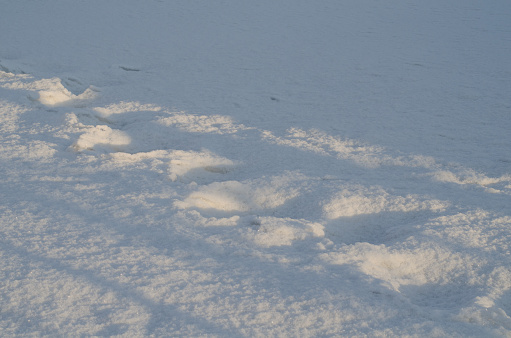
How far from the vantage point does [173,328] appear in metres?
1.31

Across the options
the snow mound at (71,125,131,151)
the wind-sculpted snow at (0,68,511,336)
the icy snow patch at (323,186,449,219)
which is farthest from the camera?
the snow mound at (71,125,131,151)

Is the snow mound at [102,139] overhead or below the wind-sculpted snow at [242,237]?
below

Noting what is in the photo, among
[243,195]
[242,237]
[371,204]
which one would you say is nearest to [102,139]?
[243,195]

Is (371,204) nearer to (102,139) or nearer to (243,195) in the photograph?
(243,195)

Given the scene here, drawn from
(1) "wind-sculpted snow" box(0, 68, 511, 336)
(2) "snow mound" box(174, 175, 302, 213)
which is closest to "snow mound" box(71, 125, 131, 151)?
(1) "wind-sculpted snow" box(0, 68, 511, 336)

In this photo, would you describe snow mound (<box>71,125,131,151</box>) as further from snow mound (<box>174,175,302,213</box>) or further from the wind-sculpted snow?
snow mound (<box>174,175,302,213</box>)

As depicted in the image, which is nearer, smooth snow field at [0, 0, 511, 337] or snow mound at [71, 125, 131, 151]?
smooth snow field at [0, 0, 511, 337]

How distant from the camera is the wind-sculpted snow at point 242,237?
1.36 metres

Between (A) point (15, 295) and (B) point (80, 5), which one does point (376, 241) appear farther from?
(B) point (80, 5)

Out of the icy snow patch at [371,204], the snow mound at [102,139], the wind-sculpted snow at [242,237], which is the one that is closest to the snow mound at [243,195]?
the wind-sculpted snow at [242,237]

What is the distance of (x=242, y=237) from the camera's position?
1.76m

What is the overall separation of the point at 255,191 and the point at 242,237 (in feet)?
1.41

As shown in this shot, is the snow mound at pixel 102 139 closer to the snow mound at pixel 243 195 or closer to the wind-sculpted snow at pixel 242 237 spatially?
the wind-sculpted snow at pixel 242 237

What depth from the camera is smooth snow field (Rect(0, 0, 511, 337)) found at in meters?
1.40
